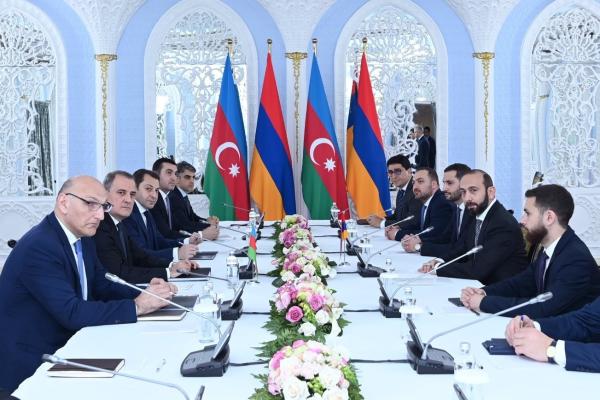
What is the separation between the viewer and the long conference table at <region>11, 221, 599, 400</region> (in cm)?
189

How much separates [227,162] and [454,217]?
116 inches

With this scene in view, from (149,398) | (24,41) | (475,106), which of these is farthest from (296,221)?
(24,41)

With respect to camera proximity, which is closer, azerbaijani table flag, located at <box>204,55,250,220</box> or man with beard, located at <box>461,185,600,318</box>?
man with beard, located at <box>461,185,600,318</box>

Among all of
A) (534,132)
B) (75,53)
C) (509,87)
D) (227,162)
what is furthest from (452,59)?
(75,53)

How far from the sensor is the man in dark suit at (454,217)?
4516mm

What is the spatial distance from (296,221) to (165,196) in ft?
5.06

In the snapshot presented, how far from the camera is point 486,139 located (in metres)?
7.79

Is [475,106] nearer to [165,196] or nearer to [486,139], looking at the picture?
[486,139]

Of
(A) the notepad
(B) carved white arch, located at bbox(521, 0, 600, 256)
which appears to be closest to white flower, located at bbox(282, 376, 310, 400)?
(A) the notepad

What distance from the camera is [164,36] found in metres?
7.86

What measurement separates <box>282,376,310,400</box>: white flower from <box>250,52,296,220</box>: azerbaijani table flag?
19.7 feet

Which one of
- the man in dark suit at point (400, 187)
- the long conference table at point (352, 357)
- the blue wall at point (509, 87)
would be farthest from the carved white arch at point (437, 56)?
the long conference table at point (352, 357)

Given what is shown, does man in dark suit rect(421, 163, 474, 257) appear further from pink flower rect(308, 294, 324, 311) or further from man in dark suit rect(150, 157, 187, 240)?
pink flower rect(308, 294, 324, 311)

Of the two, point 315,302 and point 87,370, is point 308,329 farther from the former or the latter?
point 87,370
